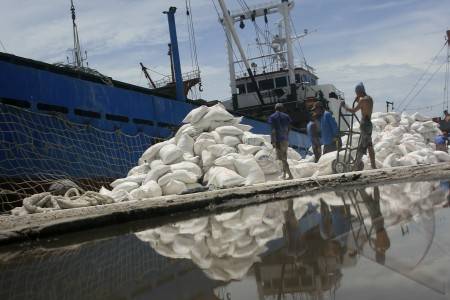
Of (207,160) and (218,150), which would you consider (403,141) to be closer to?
(218,150)

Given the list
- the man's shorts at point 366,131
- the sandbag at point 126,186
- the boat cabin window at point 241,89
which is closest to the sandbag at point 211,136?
the sandbag at point 126,186

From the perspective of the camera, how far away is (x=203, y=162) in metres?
8.19

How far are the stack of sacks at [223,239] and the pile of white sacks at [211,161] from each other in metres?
2.34

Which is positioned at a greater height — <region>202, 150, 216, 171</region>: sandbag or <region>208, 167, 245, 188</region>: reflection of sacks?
<region>202, 150, 216, 171</region>: sandbag

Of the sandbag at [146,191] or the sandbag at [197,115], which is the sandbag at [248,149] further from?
the sandbag at [146,191]

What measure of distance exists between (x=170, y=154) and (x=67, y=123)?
2.05m

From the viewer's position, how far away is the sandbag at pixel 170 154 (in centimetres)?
827

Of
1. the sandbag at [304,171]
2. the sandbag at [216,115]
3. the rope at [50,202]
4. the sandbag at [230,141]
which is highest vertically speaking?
the sandbag at [216,115]

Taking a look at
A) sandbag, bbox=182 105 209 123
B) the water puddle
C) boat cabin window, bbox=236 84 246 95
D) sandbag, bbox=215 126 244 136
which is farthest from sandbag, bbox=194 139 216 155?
boat cabin window, bbox=236 84 246 95

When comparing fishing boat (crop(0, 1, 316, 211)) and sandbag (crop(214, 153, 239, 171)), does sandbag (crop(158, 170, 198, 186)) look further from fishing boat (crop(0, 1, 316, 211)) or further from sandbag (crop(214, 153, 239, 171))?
fishing boat (crop(0, 1, 316, 211))

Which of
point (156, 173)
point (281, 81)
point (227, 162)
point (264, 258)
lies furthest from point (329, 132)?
point (281, 81)

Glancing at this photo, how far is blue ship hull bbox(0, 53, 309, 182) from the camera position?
7.95 metres

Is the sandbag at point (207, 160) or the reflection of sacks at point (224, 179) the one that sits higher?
the sandbag at point (207, 160)

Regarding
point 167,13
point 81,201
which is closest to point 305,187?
point 81,201
